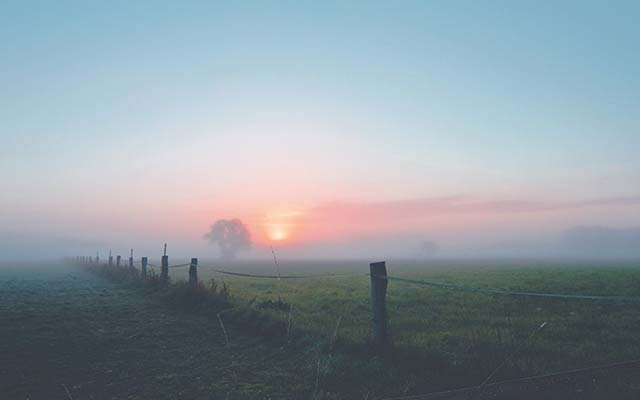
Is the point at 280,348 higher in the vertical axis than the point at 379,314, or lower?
lower

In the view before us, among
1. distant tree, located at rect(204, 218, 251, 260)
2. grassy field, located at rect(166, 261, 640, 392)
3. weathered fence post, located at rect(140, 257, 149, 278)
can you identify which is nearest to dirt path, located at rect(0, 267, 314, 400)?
grassy field, located at rect(166, 261, 640, 392)

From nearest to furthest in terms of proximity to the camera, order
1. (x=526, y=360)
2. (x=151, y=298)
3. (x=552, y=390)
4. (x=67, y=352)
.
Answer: (x=552, y=390), (x=526, y=360), (x=67, y=352), (x=151, y=298)

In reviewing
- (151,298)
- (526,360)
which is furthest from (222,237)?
(526,360)

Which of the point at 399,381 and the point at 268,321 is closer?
the point at 399,381

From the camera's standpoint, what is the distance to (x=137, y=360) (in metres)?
6.92

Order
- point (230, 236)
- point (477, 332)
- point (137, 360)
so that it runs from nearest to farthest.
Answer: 1. point (137, 360)
2. point (477, 332)
3. point (230, 236)

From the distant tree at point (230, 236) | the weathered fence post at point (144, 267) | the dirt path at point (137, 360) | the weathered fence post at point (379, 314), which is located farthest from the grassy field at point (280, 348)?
the distant tree at point (230, 236)

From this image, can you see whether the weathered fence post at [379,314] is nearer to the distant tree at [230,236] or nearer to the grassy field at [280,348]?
the grassy field at [280,348]

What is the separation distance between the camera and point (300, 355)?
6.99 meters

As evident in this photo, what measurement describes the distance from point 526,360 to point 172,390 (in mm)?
5265

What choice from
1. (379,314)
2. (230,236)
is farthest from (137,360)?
(230,236)

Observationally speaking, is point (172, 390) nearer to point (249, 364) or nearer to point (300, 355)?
point (249, 364)

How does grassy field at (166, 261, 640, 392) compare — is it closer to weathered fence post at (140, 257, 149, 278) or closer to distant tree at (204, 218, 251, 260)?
weathered fence post at (140, 257, 149, 278)

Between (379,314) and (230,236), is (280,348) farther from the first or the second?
(230,236)
